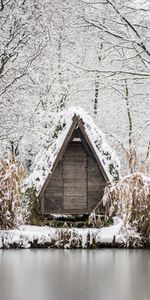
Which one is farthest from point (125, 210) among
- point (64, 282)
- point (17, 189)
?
point (64, 282)

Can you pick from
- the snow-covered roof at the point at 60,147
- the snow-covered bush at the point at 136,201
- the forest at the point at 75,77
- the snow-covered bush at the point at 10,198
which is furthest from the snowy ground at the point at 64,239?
the snow-covered roof at the point at 60,147

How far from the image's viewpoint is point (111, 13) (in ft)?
36.1

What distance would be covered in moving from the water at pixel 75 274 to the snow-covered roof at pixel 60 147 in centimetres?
237

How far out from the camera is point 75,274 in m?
5.53

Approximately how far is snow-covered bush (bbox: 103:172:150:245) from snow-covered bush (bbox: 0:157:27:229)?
141cm

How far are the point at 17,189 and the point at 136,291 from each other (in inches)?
192

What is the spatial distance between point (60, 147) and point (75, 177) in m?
0.70

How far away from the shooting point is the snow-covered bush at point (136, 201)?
330 inches

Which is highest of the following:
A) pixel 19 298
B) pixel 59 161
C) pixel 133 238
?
pixel 59 161

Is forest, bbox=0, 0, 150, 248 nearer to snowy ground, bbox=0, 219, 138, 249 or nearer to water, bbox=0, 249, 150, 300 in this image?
snowy ground, bbox=0, 219, 138, 249

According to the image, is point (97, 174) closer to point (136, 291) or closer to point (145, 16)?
point (145, 16)

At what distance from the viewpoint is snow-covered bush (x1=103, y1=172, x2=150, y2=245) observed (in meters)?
8.38

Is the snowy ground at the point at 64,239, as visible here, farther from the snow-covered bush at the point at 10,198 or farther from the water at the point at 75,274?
the snow-covered bush at the point at 10,198

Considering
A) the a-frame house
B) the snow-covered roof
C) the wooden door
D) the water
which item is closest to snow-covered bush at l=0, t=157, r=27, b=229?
the snow-covered roof
